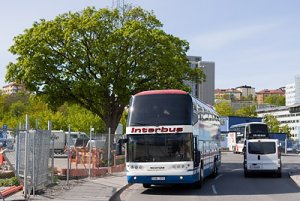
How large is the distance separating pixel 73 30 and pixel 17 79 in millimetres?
5029

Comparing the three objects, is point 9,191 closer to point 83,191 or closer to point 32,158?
point 32,158

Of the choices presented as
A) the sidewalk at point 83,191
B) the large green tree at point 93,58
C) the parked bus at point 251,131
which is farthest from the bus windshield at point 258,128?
the sidewalk at point 83,191

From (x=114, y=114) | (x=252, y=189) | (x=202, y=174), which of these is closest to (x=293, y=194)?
(x=252, y=189)

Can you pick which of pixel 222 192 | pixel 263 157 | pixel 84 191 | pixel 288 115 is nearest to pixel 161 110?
pixel 222 192

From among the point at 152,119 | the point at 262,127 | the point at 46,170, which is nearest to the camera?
the point at 46,170

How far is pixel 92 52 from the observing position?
32.1 metres

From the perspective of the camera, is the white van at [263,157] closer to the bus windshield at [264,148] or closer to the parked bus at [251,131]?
the bus windshield at [264,148]

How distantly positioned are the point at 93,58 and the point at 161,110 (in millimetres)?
14158

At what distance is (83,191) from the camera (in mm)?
17531

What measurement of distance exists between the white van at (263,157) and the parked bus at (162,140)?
7.68 metres

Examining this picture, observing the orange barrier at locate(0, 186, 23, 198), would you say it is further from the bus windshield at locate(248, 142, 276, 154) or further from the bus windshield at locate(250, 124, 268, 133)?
the bus windshield at locate(250, 124, 268, 133)

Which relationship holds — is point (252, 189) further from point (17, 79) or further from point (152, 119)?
point (17, 79)

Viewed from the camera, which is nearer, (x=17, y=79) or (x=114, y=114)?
(x=17, y=79)

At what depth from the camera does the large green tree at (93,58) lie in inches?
1239
